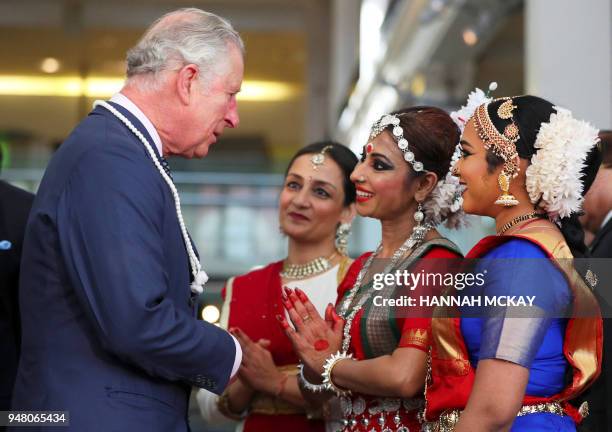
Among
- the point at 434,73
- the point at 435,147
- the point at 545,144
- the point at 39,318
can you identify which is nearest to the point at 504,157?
the point at 545,144

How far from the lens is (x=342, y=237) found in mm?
3854

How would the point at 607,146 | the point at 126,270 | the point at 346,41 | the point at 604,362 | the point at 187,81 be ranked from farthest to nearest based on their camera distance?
1. the point at 346,41
2. the point at 607,146
3. the point at 604,362
4. the point at 187,81
5. the point at 126,270

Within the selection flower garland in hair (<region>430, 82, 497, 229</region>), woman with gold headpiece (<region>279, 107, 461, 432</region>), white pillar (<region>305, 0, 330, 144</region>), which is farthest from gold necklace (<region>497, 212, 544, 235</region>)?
white pillar (<region>305, 0, 330, 144</region>)

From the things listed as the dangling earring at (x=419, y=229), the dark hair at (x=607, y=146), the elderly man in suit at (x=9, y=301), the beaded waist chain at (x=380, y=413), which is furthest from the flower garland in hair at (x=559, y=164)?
the elderly man in suit at (x=9, y=301)

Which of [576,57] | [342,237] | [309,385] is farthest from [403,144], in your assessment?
[576,57]

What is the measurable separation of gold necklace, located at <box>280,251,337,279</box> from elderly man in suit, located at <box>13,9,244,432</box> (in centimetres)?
119

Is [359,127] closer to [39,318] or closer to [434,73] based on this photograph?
[434,73]

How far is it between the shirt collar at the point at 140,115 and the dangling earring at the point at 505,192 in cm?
83

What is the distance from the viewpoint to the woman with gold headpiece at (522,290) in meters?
2.30

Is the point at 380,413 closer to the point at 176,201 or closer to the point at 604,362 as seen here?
the point at 604,362

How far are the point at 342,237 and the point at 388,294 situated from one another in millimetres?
932

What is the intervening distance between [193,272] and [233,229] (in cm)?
846

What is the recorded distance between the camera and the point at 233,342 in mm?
2467

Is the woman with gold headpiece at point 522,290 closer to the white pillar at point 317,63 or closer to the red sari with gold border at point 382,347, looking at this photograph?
the red sari with gold border at point 382,347
